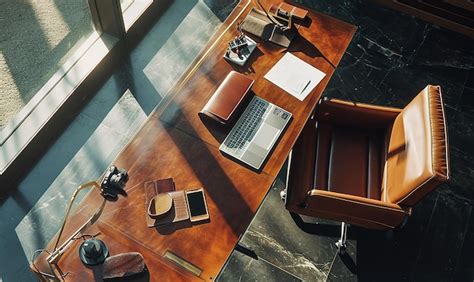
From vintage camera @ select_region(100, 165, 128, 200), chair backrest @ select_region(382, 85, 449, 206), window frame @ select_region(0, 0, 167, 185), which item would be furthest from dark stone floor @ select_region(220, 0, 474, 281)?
window frame @ select_region(0, 0, 167, 185)

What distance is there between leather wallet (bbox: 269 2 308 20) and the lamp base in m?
1.83

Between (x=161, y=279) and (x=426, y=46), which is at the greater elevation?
(x=426, y=46)

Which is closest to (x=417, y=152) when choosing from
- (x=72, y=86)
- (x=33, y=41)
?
(x=72, y=86)

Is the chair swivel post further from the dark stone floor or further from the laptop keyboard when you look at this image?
the laptop keyboard

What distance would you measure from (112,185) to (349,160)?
1408 mm

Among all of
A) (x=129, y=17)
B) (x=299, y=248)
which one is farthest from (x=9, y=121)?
(x=299, y=248)

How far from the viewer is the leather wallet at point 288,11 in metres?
3.24

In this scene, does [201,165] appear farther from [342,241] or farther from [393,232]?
[393,232]

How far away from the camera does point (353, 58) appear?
13.8 feet

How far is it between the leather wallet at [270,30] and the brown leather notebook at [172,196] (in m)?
1.17

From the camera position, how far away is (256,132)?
289cm

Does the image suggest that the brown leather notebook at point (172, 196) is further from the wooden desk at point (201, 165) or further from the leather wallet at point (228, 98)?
the leather wallet at point (228, 98)

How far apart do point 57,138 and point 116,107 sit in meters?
0.49

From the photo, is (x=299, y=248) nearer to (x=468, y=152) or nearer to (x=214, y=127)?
(x=214, y=127)
